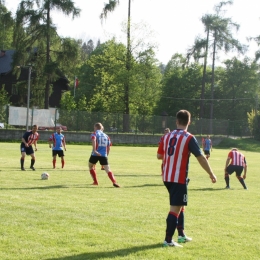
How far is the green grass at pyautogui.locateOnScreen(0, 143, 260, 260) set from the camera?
638 cm

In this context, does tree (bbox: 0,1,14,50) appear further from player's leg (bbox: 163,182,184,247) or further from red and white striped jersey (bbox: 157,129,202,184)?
player's leg (bbox: 163,182,184,247)

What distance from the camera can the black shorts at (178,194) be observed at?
6.70 metres

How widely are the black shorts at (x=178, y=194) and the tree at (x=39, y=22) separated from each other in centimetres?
4167

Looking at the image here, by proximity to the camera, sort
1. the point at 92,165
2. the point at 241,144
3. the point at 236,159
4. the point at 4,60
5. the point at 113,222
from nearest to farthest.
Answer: the point at 113,222 → the point at 92,165 → the point at 236,159 → the point at 241,144 → the point at 4,60

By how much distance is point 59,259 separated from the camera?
5.89 m

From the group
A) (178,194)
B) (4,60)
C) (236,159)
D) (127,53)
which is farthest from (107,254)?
(4,60)

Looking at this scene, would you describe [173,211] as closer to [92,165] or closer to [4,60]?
[92,165]

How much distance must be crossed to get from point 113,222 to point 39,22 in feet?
136

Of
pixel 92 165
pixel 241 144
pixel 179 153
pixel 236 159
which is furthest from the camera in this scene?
pixel 241 144

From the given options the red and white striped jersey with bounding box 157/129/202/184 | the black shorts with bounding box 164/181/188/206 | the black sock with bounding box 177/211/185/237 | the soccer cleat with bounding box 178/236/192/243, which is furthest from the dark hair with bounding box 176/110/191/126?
the soccer cleat with bounding box 178/236/192/243

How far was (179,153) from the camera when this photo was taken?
22.4ft

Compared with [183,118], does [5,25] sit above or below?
above

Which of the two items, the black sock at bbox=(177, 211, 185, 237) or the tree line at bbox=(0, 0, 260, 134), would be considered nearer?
the black sock at bbox=(177, 211, 185, 237)

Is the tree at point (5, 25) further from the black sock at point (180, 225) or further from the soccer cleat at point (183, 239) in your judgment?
the soccer cleat at point (183, 239)
